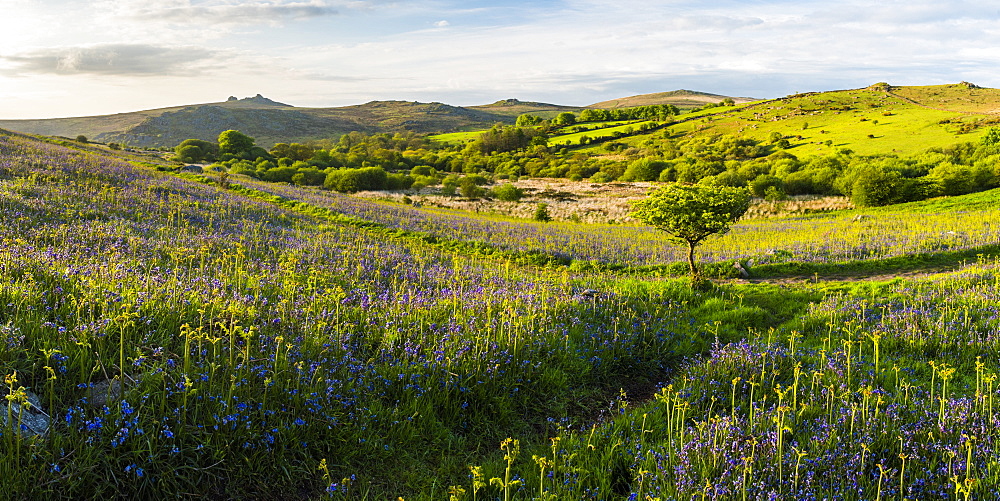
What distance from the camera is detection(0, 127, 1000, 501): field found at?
13.7ft

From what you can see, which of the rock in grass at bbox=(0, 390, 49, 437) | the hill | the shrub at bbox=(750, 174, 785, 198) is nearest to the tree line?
the shrub at bbox=(750, 174, 785, 198)

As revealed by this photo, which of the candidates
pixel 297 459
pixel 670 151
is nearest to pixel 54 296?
pixel 297 459

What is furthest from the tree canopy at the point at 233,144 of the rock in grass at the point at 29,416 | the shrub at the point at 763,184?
the rock in grass at the point at 29,416

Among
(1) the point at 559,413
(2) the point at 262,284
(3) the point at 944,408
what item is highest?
(2) the point at 262,284

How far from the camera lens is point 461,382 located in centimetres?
610

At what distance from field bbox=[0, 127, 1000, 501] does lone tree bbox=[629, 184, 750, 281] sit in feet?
5.86

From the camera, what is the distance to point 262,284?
8.34 meters

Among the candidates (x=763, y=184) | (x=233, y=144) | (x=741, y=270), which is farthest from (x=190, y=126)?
(x=741, y=270)

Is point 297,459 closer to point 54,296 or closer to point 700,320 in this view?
point 54,296

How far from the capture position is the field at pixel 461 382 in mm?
4184

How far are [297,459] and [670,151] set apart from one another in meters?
92.9

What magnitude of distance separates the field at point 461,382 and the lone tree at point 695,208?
1.78 m

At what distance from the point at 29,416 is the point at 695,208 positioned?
12.3m

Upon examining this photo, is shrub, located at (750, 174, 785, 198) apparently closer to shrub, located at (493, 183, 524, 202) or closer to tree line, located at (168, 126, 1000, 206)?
tree line, located at (168, 126, 1000, 206)
